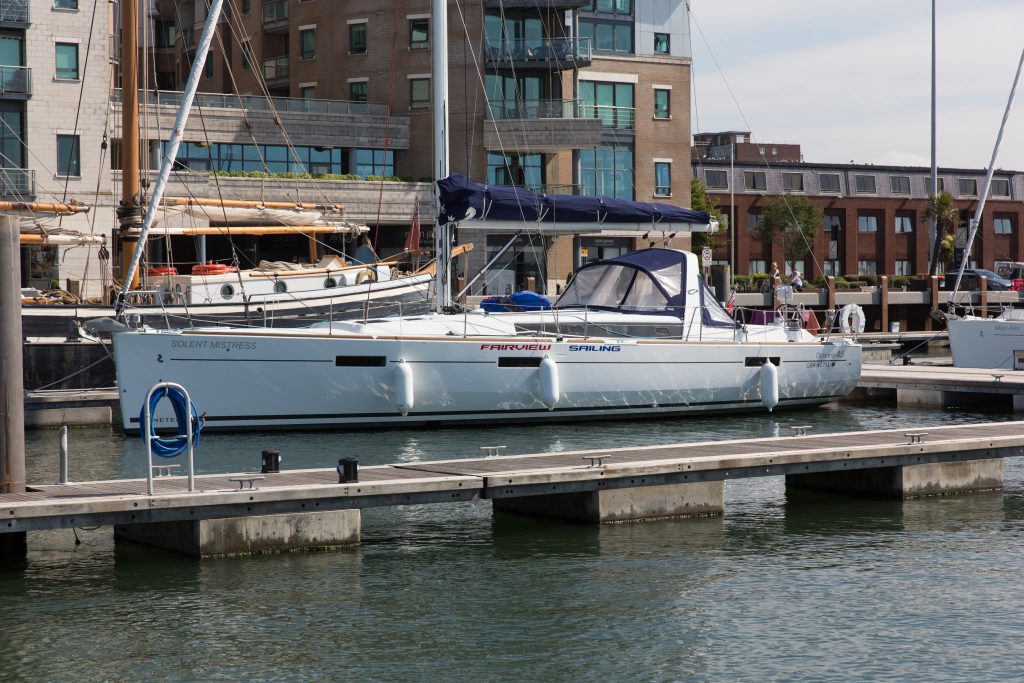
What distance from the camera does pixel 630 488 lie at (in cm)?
1664

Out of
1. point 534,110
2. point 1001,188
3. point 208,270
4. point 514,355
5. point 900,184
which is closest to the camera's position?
point 514,355

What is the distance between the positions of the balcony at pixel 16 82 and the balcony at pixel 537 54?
19732mm

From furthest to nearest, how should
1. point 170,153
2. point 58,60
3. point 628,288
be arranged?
point 58,60
point 628,288
point 170,153

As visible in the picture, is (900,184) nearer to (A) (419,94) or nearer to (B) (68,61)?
(A) (419,94)

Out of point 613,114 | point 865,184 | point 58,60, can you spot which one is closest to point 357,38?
point 613,114

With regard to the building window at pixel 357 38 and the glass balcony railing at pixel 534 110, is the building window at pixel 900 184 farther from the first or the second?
the building window at pixel 357 38

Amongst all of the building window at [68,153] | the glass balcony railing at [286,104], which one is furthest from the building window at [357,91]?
the building window at [68,153]

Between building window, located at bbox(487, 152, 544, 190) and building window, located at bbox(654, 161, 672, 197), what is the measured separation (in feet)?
22.0

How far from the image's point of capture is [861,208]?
8612 centimetres

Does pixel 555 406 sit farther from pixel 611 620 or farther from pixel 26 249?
pixel 26 249

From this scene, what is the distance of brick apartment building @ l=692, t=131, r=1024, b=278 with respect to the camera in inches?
3263

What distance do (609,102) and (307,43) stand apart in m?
14.5

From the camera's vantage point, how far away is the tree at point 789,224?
261ft

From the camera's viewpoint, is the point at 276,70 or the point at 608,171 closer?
the point at 608,171
